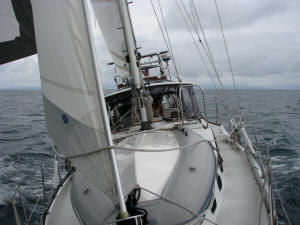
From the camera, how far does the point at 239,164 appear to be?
4262 millimetres

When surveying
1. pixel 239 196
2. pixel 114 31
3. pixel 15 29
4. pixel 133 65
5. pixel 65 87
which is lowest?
pixel 239 196

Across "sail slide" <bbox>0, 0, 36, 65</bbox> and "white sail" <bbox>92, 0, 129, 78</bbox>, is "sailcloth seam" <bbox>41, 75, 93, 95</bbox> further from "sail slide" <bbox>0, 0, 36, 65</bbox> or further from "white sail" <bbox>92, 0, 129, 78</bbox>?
"white sail" <bbox>92, 0, 129, 78</bbox>

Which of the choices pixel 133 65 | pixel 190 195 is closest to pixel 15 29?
pixel 133 65

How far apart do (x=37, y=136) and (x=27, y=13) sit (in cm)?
1258

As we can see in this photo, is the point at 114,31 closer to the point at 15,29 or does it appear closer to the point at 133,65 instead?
the point at 133,65

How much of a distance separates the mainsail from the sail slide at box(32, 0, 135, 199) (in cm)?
451

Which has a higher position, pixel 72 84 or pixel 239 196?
pixel 72 84

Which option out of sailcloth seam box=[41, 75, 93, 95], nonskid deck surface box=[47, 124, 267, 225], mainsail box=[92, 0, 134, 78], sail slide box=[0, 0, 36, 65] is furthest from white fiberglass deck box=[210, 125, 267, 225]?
mainsail box=[92, 0, 134, 78]

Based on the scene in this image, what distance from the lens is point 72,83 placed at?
5.25ft

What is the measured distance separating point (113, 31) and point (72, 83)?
521 centimetres

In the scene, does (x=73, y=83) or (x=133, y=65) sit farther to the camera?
(x=133, y=65)

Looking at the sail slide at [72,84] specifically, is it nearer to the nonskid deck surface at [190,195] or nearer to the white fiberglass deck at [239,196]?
the nonskid deck surface at [190,195]

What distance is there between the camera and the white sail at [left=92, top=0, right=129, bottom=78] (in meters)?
6.15

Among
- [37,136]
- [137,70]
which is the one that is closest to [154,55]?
[137,70]
